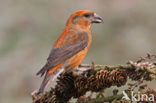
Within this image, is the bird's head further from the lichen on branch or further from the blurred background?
the blurred background

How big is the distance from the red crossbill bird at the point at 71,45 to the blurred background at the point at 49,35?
8.82 feet

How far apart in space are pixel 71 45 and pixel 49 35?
470 cm

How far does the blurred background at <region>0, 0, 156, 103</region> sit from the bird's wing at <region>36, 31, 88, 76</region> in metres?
2.75

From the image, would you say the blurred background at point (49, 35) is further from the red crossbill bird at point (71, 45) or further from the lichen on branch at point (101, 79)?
the lichen on branch at point (101, 79)

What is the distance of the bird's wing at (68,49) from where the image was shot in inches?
159

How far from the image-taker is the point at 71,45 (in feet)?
14.3

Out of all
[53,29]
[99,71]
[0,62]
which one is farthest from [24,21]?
[99,71]

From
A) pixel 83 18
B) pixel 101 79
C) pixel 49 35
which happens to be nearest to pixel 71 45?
pixel 83 18

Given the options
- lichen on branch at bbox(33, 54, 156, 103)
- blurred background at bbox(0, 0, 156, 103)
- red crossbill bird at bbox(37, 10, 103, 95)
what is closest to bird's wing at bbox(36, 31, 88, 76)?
red crossbill bird at bbox(37, 10, 103, 95)

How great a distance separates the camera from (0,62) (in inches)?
332

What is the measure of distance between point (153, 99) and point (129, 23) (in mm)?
8224

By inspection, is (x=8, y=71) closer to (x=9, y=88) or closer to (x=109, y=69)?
(x=9, y=88)

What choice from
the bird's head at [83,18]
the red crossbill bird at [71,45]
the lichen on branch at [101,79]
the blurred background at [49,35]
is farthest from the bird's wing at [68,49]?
the blurred background at [49,35]

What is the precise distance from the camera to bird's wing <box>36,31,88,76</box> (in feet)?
13.2
